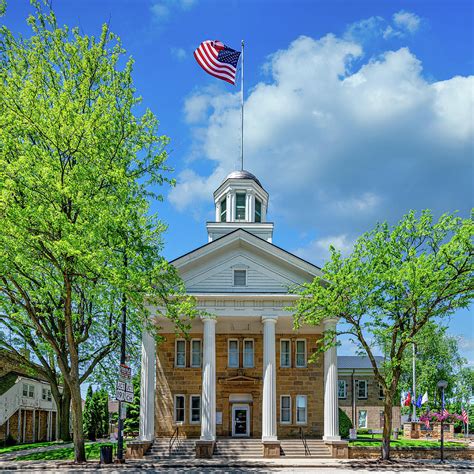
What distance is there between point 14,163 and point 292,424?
24250 mm

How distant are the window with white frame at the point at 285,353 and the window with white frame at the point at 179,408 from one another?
21.6ft

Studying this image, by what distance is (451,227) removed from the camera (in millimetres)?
26734

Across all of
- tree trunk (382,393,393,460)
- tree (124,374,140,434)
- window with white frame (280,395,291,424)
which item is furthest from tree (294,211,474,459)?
tree (124,374,140,434)

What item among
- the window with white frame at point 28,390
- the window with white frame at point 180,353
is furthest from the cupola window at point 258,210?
the window with white frame at point 28,390

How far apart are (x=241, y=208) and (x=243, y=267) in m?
9.03

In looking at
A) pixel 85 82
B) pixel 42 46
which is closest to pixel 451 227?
pixel 85 82

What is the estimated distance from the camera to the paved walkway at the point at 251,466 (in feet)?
84.0

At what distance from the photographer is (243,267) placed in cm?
3397

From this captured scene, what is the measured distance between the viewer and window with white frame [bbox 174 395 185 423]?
122 ft

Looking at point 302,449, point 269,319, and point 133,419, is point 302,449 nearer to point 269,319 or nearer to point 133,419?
point 269,319

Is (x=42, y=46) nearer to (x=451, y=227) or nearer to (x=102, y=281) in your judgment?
(x=102, y=281)

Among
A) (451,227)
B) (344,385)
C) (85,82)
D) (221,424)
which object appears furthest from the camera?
(344,385)

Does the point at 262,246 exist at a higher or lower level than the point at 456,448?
higher

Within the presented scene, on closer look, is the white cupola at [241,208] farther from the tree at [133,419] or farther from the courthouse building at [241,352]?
the tree at [133,419]
